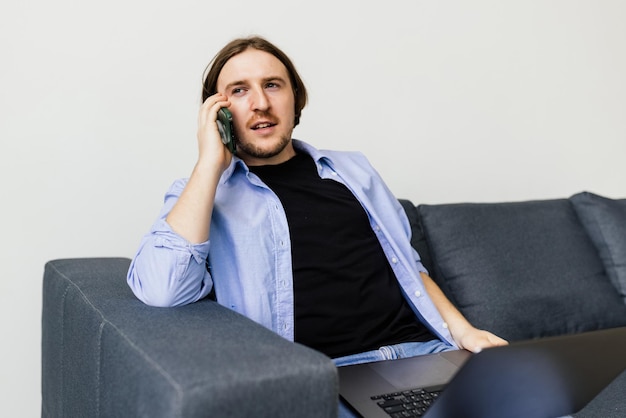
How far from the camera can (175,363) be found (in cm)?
97

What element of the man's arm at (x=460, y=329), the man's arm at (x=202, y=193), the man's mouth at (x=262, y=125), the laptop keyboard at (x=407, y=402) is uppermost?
the man's mouth at (x=262, y=125)

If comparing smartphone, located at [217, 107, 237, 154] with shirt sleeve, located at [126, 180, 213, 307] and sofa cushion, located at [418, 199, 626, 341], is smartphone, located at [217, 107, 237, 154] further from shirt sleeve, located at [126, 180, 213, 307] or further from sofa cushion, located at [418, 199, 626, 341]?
sofa cushion, located at [418, 199, 626, 341]

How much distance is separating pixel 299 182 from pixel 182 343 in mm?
762

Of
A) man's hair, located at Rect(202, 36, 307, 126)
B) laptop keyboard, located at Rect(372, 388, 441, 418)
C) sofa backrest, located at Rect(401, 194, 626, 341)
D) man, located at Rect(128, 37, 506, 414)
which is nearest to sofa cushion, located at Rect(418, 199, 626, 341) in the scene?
sofa backrest, located at Rect(401, 194, 626, 341)

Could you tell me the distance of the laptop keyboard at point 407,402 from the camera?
119cm

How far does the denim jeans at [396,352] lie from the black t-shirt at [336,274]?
0.02 metres

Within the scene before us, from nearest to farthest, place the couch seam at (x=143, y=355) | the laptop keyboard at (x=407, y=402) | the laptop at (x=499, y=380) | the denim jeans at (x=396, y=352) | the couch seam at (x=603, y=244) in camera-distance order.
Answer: the couch seam at (x=143, y=355) → the laptop at (x=499, y=380) → the laptop keyboard at (x=407, y=402) → the denim jeans at (x=396, y=352) → the couch seam at (x=603, y=244)

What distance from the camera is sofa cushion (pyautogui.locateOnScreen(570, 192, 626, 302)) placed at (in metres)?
2.27

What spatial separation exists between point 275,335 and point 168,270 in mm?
336

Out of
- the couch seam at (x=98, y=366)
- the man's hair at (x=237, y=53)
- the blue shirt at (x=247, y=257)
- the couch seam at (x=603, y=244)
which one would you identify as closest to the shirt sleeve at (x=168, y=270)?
the blue shirt at (x=247, y=257)

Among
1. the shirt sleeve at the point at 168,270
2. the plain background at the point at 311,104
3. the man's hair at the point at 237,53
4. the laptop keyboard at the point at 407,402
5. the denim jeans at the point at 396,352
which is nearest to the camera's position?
the laptop keyboard at the point at 407,402

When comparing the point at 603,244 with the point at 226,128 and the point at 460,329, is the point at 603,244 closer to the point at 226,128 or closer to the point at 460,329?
the point at 460,329

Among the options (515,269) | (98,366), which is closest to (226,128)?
(98,366)

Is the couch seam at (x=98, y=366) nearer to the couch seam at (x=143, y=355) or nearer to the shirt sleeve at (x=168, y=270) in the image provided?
the couch seam at (x=143, y=355)
